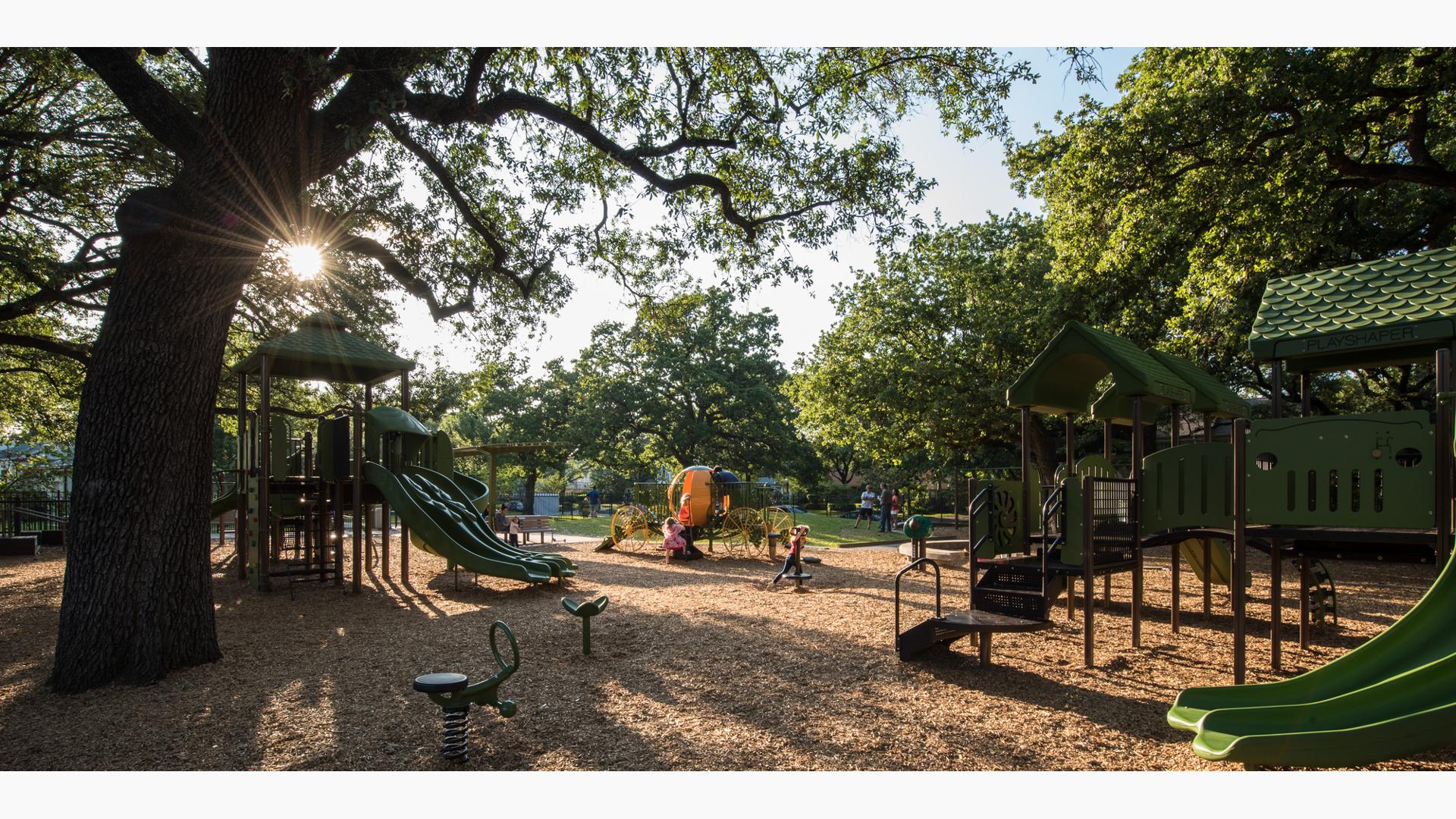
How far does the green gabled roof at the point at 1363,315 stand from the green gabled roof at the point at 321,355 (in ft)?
39.4

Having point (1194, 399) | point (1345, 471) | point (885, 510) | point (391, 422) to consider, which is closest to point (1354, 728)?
point (1345, 471)

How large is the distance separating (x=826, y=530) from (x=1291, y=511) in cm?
2131

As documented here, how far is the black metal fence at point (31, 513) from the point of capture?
66.2 ft

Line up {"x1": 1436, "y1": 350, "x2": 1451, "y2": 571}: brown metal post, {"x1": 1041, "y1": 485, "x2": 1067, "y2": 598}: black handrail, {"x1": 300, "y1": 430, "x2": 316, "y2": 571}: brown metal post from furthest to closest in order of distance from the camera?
1. {"x1": 300, "y1": 430, "x2": 316, "y2": 571}: brown metal post
2. {"x1": 1041, "y1": 485, "x2": 1067, "y2": 598}: black handrail
3. {"x1": 1436, "y1": 350, "x2": 1451, "y2": 571}: brown metal post

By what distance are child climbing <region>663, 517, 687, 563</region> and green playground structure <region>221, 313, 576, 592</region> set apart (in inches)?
161

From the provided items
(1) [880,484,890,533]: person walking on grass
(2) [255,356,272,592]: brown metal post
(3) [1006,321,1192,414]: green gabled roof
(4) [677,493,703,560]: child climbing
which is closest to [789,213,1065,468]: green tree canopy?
(1) [880,484,890,533]: person walking on grass

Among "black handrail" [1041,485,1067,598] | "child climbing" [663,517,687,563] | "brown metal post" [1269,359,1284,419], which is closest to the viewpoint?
"brown metal post" [1269,359,1284,419]

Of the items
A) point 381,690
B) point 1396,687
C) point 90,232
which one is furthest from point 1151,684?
point 90,232

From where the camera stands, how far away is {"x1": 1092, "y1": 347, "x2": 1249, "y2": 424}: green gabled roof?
934 centimetres

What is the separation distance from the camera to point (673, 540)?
16188mm

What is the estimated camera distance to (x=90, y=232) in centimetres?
1408

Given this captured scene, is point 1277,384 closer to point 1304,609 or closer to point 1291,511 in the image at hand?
point 1291,511

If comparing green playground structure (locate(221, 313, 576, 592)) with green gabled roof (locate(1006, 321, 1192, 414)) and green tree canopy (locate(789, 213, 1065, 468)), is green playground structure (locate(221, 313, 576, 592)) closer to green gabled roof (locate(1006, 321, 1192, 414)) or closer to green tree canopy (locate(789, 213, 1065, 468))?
green gabled roof (locate(1006, 321, 1192, 414))

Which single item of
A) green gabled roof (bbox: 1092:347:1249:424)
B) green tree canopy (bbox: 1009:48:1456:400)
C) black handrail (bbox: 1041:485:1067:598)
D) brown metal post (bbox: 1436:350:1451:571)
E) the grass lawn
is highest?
green tree canopy (bbox: 1009:48:1456:400)
